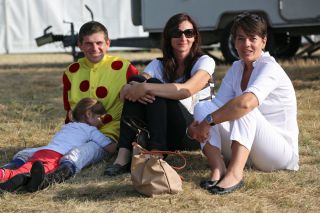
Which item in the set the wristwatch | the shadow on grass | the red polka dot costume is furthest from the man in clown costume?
the wristwatch

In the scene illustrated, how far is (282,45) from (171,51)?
6.83 m

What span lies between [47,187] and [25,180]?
4.7 inches

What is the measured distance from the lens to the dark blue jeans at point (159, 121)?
315 centimetres

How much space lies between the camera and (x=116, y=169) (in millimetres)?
3227

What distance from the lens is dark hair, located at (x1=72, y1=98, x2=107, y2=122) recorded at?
352 centimetres

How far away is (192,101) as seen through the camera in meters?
3.44

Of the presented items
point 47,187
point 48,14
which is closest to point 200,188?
point 47,187

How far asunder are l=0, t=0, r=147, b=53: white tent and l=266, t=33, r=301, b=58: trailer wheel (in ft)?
19.5

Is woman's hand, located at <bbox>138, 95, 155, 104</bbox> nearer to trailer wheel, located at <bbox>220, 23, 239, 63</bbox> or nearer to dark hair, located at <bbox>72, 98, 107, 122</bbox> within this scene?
dark hair, located at <bbox>72, 98, 107, 122</bbox>

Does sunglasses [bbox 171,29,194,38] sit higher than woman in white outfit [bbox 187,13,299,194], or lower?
higher

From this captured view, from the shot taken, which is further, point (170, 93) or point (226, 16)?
point (226, 16)

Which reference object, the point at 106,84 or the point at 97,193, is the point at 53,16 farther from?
the point at 97,193

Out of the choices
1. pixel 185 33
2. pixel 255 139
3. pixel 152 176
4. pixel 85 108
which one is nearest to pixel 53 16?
pixel 85 108

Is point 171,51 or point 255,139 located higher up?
point 171,51
